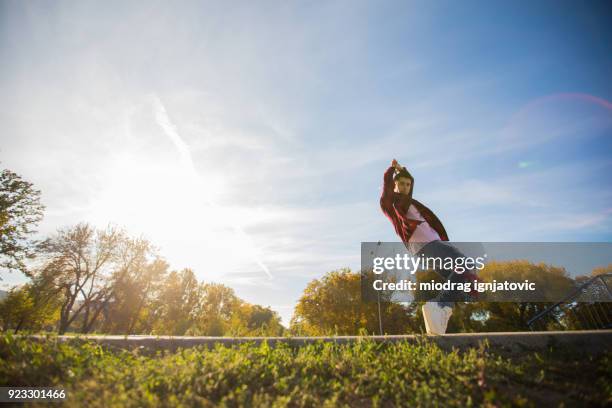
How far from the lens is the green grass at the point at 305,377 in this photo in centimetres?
248

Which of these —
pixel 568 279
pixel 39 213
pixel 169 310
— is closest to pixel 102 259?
pixel 39 213

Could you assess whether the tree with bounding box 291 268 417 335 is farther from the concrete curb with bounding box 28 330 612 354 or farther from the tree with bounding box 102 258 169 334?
the concrete curb with bounding box 28 330 612 354

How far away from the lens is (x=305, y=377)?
2992 millimetres

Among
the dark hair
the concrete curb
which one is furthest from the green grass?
the dark hair

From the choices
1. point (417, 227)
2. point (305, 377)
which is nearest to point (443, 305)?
point (417, 227)

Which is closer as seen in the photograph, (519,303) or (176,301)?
(519,303)

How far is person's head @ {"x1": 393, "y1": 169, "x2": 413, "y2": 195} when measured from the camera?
239 inches

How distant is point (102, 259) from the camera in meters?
28.2

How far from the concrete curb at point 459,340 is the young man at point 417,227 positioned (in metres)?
0.83

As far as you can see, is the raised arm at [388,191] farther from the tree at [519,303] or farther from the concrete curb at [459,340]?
the tree at [519,303]

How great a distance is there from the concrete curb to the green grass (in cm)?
19

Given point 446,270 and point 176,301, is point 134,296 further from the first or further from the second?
point 446,270

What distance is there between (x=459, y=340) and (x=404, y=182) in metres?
3.17

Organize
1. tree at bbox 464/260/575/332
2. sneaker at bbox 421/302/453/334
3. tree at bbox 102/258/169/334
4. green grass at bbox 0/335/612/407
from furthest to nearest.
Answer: tree at bbox 102/258/169/334 → tree at bbox 464/260/575/332 → sneaker at bbox 421/302/453/334 → green grass at bbox 0/335/612/407
